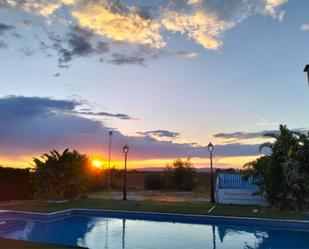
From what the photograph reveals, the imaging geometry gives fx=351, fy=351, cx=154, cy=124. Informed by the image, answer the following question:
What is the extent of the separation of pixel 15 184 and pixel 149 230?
39.0ft

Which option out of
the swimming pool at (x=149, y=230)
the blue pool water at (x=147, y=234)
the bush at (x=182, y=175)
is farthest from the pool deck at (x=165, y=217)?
the bush at (x=182, y=175)

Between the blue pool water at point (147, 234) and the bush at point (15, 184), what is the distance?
6336 millimetres

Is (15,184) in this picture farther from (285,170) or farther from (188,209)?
(285,170)

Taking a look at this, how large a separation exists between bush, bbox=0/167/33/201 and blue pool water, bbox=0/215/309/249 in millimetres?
6336

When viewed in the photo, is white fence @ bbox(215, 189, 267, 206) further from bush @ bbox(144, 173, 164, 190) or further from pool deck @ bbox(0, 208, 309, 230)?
bush @ bbox(144, 173, 164, 190)

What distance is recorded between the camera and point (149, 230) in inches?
536

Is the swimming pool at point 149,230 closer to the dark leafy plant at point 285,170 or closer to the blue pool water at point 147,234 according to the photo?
the blue pool water at point 147,234

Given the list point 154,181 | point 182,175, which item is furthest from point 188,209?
point 154,181

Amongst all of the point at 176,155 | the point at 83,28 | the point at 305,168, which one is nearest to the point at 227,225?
the point at 305,168

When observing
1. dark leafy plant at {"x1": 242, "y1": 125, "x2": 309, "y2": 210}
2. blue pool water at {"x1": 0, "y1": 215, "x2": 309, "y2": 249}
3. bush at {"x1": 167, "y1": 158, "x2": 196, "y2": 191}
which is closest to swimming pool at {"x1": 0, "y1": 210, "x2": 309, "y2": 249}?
blue pool water at {"x1": 0, "y1": 215, "x2": 309, "y2": 249}

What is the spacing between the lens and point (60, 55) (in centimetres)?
1767

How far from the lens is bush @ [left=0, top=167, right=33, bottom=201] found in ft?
69.5

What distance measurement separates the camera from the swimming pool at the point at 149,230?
1155 cm

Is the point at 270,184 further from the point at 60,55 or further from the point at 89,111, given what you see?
the point at 89,111
